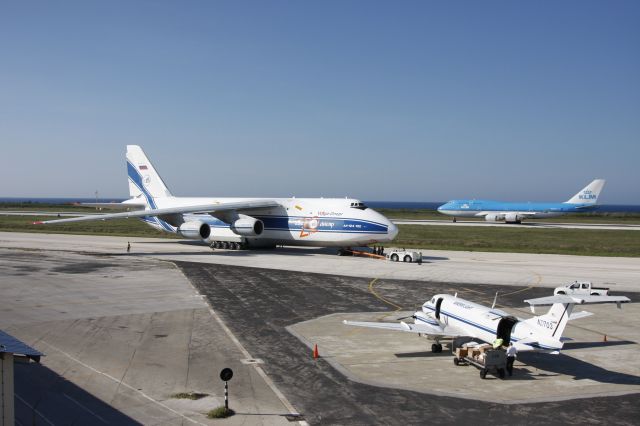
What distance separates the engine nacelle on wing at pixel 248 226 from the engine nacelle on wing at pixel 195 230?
3.60 meters

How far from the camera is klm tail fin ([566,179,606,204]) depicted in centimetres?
10475

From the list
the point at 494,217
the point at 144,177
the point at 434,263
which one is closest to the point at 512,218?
the point at 494,217

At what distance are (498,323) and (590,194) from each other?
99.3 m

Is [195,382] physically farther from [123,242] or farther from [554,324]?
[123,242]

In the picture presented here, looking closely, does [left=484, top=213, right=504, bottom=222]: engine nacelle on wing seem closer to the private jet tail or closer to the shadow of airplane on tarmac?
the shadow of airplane on tarmac

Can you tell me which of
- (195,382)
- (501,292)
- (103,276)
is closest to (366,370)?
(195,382)

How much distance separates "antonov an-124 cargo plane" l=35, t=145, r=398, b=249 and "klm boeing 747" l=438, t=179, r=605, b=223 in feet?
220

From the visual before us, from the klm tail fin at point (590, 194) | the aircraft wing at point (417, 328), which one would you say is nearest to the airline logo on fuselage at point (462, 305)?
the aircraft wing at point (417, 328)

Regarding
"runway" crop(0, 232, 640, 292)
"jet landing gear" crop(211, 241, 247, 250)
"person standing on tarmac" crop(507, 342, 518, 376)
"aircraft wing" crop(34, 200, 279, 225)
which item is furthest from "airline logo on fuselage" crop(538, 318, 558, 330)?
"jet landing gear" crop(211, 241, 247, 250)

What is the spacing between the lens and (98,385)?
15.2 m

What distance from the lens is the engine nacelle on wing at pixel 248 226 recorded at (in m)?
49.0

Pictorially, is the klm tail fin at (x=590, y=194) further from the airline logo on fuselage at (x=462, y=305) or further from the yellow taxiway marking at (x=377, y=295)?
the airline logo on fuselage at (x=462, y=305)

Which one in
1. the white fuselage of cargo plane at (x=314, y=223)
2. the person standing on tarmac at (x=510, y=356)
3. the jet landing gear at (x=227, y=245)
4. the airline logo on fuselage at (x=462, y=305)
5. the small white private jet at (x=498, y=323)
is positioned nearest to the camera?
the small white private jet at (x=498, y=323)

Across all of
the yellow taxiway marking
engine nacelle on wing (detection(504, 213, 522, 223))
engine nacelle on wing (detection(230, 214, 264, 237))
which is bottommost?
the yellow taxiway marking
